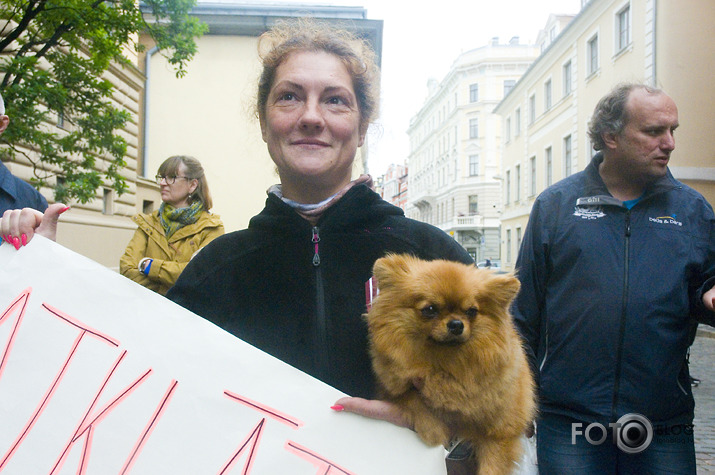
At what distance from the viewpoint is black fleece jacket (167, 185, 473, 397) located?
5.33 feet

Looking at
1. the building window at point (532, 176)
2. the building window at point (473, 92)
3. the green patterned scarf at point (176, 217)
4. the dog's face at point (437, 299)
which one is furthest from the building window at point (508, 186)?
the dog's face at point (437, 299)

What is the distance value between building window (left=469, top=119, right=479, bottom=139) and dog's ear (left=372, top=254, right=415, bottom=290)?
2298 inches

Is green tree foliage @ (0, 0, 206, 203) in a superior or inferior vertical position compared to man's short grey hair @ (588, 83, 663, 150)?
superior

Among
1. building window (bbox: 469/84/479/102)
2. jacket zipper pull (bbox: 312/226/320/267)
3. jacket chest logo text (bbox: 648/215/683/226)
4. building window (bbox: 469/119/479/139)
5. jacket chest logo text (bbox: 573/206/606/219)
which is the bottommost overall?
jacket zipper pull (bbox: 312/226/320/267)

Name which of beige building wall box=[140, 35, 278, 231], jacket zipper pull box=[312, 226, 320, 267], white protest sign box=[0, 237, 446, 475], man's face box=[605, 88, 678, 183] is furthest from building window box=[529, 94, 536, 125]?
white protest sign box=[0, 237, 446, 475]

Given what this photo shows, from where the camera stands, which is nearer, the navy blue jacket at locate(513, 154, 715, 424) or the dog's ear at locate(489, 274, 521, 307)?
the dog's ear at locate(489, 274, 521, 307)

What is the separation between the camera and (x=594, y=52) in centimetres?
2403

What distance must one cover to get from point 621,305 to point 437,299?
160 cm

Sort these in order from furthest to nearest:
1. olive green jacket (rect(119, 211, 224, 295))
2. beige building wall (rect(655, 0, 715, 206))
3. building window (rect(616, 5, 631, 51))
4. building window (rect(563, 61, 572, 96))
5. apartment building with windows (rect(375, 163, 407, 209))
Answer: apartment building with windows (rect(375, 163, 407, 209))
building window (rect(563, 61, 572, 96))
building window (rect(616, 5, 631, 51))
beige building wall (rect(655, 0, 715, 206))
olive green jacket (rect(119, 211, 224, 295))

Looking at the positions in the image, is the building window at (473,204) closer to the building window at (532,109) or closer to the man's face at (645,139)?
the building window at (532,109)

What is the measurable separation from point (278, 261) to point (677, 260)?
79.7 inches

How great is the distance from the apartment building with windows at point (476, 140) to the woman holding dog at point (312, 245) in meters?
53.0

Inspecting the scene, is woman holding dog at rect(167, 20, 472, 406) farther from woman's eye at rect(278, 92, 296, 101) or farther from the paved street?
the paved street

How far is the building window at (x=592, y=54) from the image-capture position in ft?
77.7
